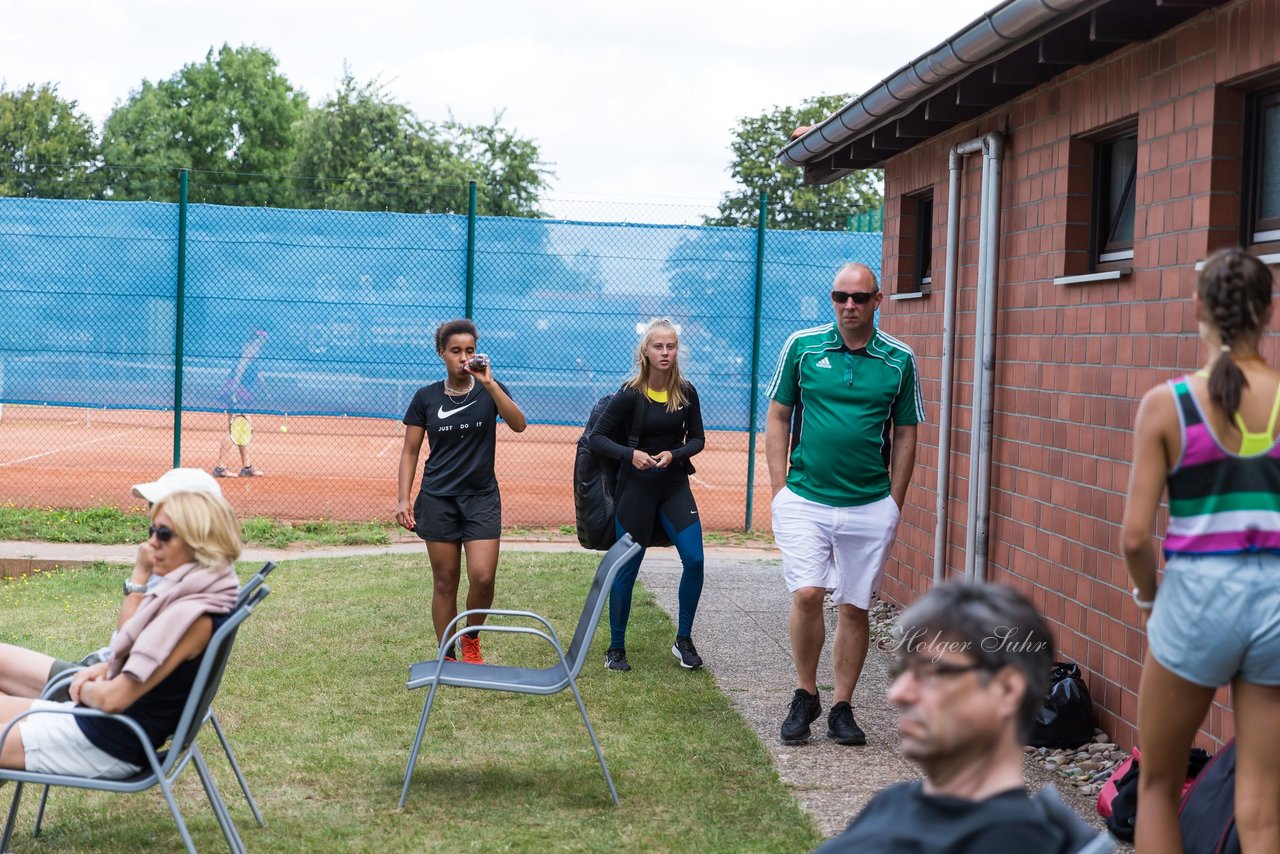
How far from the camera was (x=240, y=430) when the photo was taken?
14.2 m

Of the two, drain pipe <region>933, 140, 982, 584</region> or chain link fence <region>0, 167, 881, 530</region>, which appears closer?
drain pipe <region>933, 140, 982, 584</region>

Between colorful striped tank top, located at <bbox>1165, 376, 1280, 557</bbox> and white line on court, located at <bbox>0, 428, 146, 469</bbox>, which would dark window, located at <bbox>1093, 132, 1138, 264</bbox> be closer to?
colorful striped tank top, located at <bbox>1165, 376, 1280, 557</bbox>

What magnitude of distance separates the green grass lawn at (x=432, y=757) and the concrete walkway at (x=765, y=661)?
133 mm

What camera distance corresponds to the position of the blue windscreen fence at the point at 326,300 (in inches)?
509

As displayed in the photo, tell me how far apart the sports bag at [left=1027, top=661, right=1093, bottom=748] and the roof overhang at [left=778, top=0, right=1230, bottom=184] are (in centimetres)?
276

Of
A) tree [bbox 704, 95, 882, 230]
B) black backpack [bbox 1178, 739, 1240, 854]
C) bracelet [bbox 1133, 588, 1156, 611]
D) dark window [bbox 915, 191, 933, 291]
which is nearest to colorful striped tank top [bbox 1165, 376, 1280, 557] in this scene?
bracelet [bbox 1133, 588, 1156, 611]

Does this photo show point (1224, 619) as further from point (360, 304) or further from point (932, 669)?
point (360, 304)

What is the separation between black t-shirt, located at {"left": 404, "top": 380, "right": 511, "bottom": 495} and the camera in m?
7.07

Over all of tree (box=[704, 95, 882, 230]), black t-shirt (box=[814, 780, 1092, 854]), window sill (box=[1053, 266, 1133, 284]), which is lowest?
black t-shirt (box=[814, 780, 1092, 854])

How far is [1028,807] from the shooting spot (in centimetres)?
218

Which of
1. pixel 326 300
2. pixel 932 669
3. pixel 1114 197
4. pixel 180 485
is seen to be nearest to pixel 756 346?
pixel 326 300

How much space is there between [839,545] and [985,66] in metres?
2.53

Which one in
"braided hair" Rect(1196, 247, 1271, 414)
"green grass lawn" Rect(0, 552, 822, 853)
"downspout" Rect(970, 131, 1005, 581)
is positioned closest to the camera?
"braided hair" Rect(1196, 247, 1271, 414)

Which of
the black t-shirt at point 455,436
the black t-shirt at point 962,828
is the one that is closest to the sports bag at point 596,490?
the black t-shirt at point 455,436
